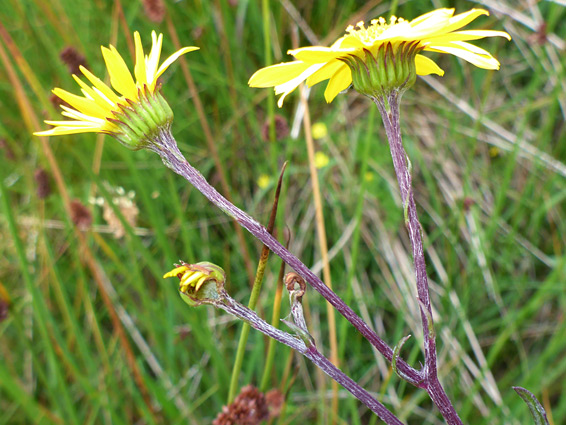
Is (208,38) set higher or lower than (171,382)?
higher

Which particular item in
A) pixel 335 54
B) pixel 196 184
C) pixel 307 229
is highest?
pixel 335 54

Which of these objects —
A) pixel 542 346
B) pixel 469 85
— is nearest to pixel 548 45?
pixel 469 85

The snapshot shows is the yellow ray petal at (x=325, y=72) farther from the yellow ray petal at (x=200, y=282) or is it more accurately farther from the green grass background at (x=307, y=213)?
the green grass background at (x=307, y=213)

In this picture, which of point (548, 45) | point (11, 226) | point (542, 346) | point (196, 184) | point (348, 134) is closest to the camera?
A: point (196, 184)

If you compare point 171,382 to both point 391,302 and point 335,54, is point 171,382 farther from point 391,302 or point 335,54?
point 335,54

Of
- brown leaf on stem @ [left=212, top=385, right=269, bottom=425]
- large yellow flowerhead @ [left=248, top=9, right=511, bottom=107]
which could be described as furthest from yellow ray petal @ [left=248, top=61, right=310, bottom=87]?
brown leaf on stem @ [left=212, top=385, right=269, bottom=425]

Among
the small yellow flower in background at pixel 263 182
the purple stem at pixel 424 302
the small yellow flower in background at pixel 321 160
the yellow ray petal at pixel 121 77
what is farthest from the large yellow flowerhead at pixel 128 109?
the small yellow flower in background at pixel 321 160
